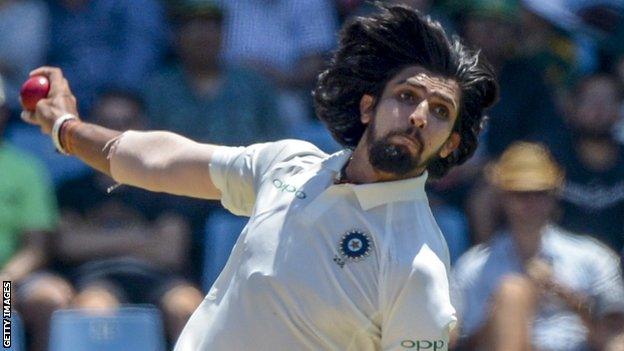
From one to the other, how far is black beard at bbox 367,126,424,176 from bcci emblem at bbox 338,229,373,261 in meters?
0.20

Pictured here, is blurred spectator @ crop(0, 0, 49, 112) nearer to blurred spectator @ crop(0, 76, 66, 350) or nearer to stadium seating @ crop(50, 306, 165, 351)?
blurred spectator @ crop(0, 76, 66, 350)

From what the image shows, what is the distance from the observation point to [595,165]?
792cm

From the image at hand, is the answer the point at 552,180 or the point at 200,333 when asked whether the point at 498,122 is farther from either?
the point at 200,333

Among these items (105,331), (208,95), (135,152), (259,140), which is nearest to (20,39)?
(208,95)

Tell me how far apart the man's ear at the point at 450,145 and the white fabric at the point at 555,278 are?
2.57 meters

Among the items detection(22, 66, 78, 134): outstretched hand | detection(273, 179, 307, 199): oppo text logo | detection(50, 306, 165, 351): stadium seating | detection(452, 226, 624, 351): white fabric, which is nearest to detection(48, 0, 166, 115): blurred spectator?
detection(50, 306, 165, 351): stadium seating

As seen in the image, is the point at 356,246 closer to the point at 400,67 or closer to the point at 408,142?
the point at 408,142

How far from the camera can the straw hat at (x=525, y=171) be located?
7414mm

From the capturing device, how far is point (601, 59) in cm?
852

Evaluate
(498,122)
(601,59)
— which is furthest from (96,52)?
(601,59)

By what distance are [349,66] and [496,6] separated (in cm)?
374

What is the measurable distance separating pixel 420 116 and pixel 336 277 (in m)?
0.50

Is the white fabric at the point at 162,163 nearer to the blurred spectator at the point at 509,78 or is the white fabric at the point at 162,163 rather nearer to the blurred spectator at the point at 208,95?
the blurred spectator at the point at 208,95

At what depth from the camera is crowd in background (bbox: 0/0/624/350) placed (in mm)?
7211
